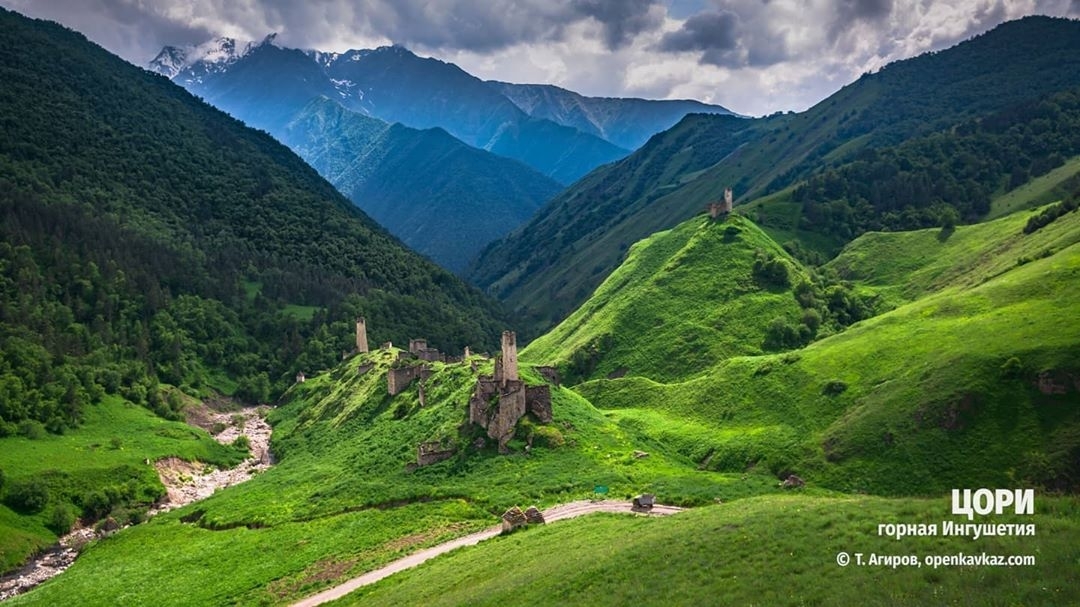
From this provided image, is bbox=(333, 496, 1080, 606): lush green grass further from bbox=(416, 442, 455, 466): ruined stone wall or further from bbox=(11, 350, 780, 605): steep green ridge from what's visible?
bbox=(416, 442, 455, 466): ruined stone wall

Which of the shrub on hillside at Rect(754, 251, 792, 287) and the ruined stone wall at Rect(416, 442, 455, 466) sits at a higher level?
the shrub on hillside at Rect(754, 251, 792, 287)

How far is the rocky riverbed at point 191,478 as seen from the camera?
75562 mm

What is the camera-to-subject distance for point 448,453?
78875 millimetres

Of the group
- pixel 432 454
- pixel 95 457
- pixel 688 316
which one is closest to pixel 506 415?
pixel 432 454

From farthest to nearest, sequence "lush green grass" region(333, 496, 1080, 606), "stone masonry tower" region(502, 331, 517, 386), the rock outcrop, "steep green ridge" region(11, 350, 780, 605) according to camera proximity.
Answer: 1. "stone masonry tower" region(502, 331, 517, 386)
2. "steep green ridge" region(11, 350, 780, 605)
3. the rock outcrop
4. "lush green grass" region(333, 496, 1080, 606)

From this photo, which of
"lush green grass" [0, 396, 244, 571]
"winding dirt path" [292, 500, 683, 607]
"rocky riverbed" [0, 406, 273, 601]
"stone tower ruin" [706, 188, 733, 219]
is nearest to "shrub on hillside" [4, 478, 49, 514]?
"lush green grass" [0, 396, 244, 571]

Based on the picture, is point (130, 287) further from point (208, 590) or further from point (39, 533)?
point (208, 590)

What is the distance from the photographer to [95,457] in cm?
10419

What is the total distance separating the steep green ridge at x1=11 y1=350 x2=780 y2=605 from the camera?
59375mm

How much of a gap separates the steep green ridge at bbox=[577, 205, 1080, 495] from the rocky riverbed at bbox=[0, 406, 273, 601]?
60.1 m

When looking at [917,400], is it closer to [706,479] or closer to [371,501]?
[706,479]

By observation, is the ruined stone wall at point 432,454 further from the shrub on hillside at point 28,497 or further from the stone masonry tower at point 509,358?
the shrub on hillside at point 28,497

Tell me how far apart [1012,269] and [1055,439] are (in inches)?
2166

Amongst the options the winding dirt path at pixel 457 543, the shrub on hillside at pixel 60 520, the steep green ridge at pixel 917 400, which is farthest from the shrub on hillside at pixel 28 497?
the steep green ridge at pixel 917 400
